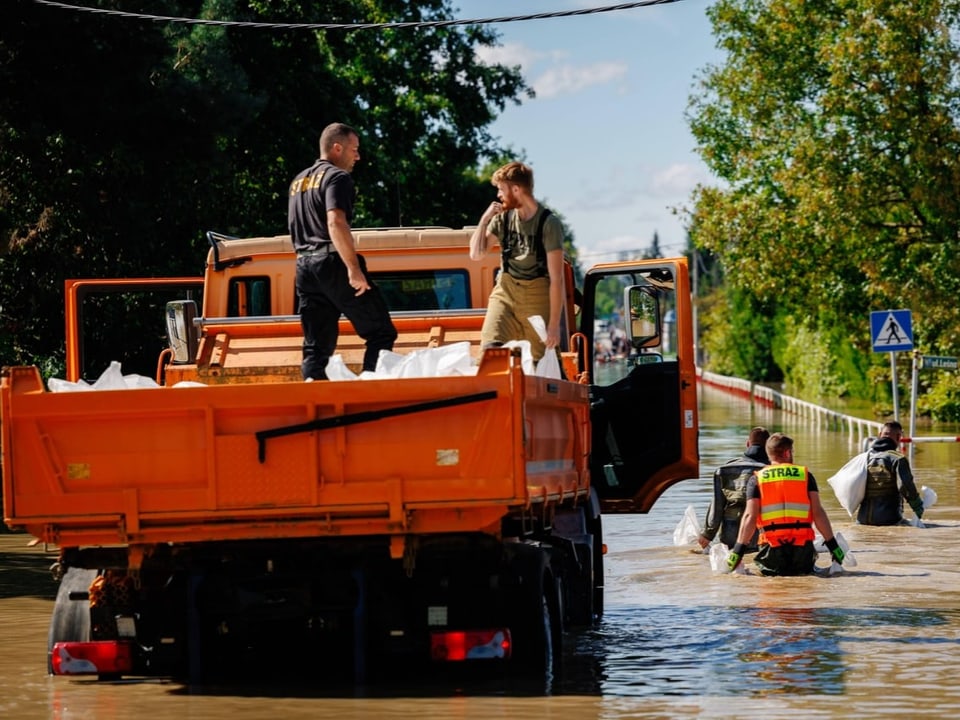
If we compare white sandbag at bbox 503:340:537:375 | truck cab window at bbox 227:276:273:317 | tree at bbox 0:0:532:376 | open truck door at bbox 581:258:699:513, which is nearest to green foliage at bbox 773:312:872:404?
tree at bbox 0:0:532:376

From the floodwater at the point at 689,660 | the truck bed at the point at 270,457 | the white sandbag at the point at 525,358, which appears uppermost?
the white sandbag at the point at 525,358

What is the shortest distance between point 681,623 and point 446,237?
315 cm

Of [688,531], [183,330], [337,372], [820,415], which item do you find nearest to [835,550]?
[688,531]

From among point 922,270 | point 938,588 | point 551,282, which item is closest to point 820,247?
point 922,270

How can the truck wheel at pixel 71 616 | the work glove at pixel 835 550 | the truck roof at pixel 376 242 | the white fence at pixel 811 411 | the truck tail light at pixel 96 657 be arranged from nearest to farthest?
the truck tail light at pixel 96 657
the truck wheel at pixel 71 616
the truck roof at pixel 376 242
the work glove at pixel 835 550
the white fence at pixel 811 411

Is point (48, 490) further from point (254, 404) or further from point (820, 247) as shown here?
point (820, 247)

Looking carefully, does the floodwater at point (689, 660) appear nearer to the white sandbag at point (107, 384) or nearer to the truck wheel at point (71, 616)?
the truck wheel at point (71, 616)

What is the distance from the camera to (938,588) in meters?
14.6

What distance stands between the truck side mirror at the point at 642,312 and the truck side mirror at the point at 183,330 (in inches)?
116

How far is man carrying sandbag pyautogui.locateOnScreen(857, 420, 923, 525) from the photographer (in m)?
19.4

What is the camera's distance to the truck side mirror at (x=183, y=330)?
1199 cm

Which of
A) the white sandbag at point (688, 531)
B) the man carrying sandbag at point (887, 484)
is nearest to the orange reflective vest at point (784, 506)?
the white sandbag at point (688, 531)

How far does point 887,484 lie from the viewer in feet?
64.8

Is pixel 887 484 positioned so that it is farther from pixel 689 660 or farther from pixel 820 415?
pixel 820 415
